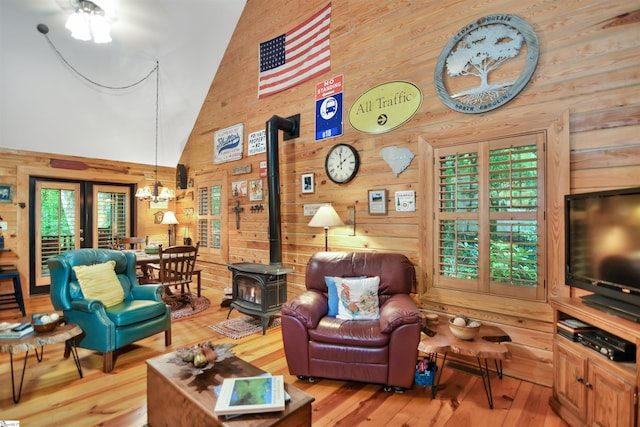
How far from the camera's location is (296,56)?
4445 mm

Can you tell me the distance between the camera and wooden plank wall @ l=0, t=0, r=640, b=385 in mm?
2279

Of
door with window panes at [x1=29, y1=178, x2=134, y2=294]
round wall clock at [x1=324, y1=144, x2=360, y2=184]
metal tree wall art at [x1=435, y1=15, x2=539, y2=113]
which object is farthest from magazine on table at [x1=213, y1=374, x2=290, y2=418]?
door with window panes at [x1=29, y1=178, x2=134, y2=294]

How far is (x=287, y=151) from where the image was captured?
452 cm

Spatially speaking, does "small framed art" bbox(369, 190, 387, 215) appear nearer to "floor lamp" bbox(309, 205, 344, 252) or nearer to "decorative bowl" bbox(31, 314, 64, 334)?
"floor lamp" bbox(309, 205, 344, 252)

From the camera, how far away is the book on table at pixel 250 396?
57.1 inches

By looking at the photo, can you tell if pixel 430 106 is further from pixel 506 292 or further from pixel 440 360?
pixel 440 360

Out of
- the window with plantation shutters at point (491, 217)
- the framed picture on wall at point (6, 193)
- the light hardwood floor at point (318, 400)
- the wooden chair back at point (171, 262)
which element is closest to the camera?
the light hardwood floor at point (318, 400)

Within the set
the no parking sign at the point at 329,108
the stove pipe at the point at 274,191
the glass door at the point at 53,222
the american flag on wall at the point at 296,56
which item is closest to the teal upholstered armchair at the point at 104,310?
the stove pipe at the point at 274,191

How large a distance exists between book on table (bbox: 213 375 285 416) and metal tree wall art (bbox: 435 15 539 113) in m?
2.75

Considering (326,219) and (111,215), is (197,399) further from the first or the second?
(111,215)

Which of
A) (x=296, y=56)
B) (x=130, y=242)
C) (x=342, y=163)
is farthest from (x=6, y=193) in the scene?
(x=342, y=163)

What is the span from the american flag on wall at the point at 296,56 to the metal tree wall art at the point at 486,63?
5.33 ft

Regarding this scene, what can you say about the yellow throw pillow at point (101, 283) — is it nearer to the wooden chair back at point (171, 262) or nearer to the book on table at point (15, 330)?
the book on table at point (15, 330)

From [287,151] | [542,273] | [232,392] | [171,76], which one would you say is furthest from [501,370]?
[171,76]
